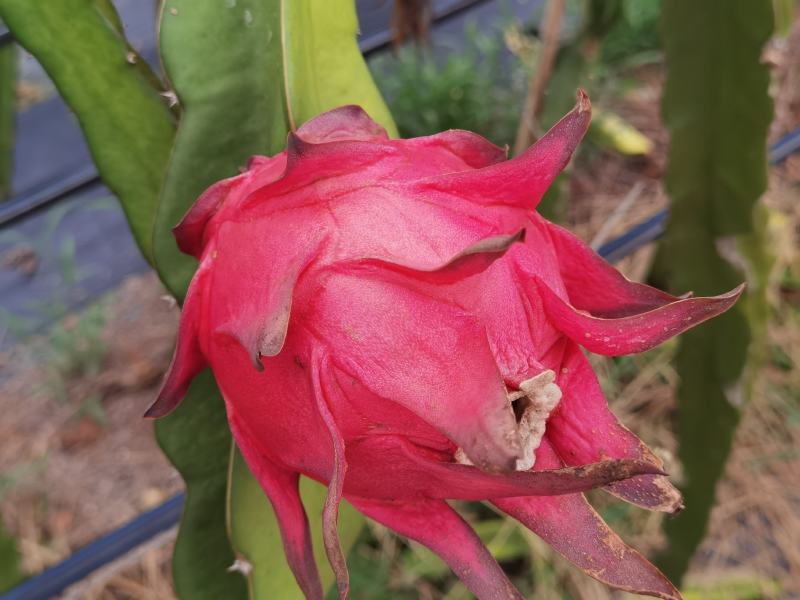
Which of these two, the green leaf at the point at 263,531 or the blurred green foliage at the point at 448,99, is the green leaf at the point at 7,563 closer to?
the green leaf at the point at 263,531

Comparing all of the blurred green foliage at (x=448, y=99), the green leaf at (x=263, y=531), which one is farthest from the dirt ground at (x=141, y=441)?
the green leaf at (x=263, y=531)

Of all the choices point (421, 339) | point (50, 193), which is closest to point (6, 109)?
point (50, 193)

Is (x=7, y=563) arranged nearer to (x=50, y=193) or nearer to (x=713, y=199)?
(x=50, y=193)

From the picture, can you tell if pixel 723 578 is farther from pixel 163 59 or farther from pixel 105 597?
pixel 163 59

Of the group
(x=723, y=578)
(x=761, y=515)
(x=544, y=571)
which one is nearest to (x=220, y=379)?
(x=544, y=571)

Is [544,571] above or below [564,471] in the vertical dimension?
below
